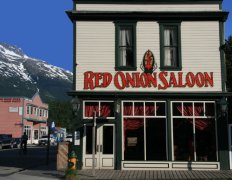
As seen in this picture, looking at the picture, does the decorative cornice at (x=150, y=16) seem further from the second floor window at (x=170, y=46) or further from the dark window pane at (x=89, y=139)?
the dark window pane at (x=89, y=139)

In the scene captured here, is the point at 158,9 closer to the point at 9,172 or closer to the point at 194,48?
the point at 194,48

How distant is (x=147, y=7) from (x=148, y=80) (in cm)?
381

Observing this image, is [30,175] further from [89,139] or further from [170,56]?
[170,56]

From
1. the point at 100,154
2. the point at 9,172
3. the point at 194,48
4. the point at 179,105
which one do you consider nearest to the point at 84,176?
the point at 100,154

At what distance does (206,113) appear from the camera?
20.3 meters

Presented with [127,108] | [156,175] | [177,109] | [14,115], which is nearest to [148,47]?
[127,108]

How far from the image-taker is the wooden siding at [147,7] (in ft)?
68.5

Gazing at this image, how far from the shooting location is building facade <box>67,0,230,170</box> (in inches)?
787

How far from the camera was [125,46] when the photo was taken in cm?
2088

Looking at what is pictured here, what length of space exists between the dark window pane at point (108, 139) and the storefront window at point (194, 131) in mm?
3091

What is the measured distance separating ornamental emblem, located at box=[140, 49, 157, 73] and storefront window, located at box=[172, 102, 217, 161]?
81.0 inches

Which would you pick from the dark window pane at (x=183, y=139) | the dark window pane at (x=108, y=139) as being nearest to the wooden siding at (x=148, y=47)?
the dark window pane at (x=183, y=139)

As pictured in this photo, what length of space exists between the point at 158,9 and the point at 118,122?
6.12 metres

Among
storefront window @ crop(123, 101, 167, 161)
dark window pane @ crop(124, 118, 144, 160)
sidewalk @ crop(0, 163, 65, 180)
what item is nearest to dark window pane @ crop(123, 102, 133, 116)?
storefront window @ crop(123, 101, 167, 161)
